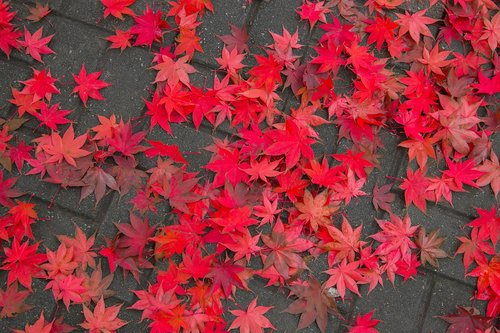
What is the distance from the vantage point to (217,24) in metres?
2.72

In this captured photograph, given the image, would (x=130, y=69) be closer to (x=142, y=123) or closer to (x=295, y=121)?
(x=142, y=123)

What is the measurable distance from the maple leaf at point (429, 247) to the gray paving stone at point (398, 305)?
0.11m

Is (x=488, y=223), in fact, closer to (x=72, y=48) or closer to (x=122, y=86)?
(x=122, y=86)

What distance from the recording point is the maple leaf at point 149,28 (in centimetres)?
264

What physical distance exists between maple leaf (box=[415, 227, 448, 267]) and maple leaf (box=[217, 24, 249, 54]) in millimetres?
1201

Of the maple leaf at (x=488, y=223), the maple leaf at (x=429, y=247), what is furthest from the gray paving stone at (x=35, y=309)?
the maple leaf at (x=488, y=223)

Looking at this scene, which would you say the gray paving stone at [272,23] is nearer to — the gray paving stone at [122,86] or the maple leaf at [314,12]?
the maple leaf at [314,12]

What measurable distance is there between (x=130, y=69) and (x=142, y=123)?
288 mm

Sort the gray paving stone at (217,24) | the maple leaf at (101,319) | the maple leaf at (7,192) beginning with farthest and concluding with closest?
the gray paving stone at (217,24), the maple leaf at (7,192), the maple leaf at (101,319)

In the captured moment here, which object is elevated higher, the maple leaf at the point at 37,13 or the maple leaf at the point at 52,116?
the maple leaf at the point at 37,13

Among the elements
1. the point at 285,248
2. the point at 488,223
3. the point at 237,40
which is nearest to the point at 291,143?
the point at 285,248

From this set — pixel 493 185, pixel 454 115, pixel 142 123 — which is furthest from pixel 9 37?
pixel 493 185

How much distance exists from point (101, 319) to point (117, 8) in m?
1.48

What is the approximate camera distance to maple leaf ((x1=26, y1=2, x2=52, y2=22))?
2.70 meters
